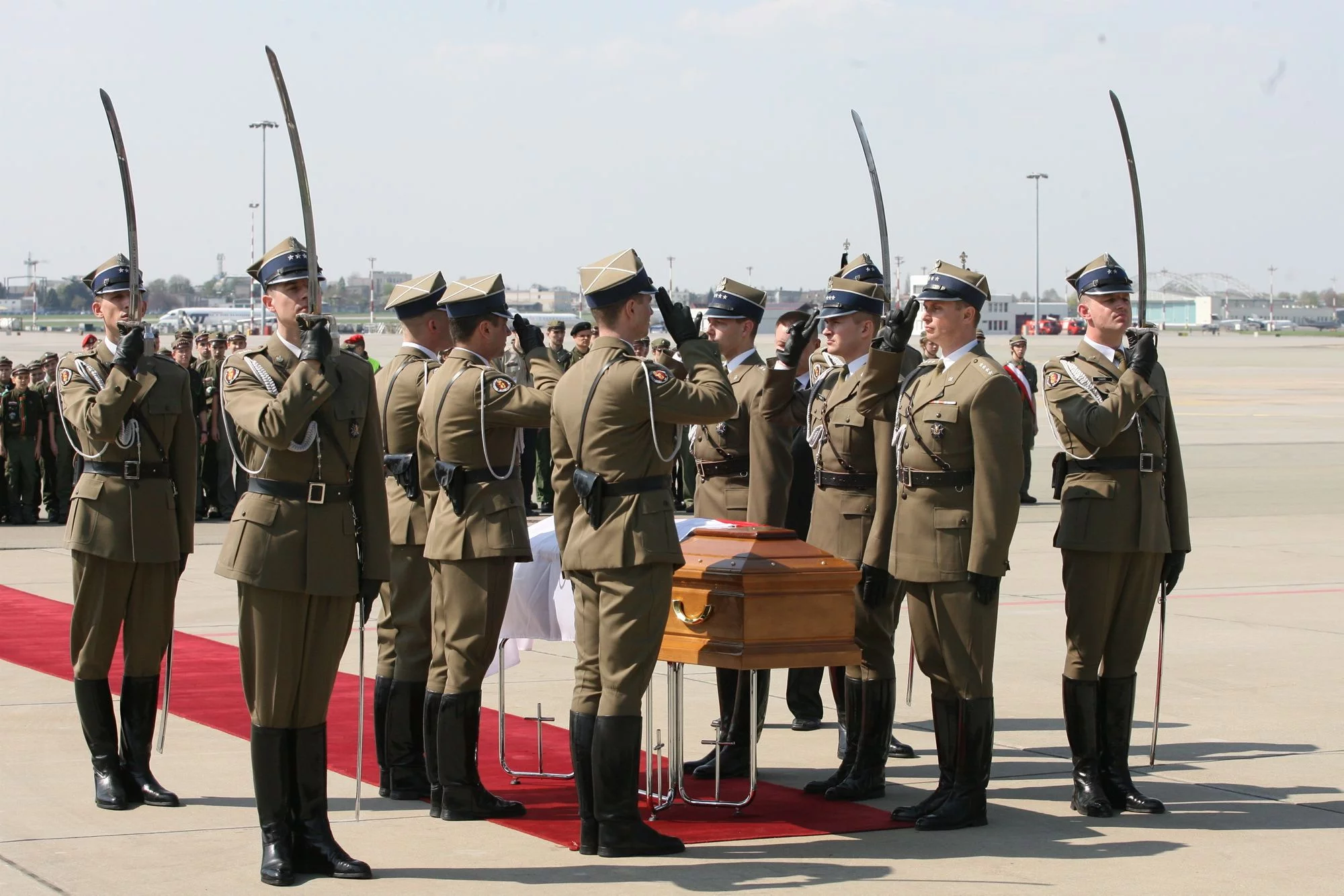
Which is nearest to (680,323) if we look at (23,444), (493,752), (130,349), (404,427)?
(404,427)

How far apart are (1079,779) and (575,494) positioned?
225 centimetres

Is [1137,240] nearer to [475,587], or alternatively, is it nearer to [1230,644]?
[475,587]

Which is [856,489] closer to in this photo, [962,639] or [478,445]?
[962,639]

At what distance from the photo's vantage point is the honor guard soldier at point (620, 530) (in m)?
5.60

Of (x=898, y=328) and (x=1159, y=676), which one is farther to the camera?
(x=1159, y=676)

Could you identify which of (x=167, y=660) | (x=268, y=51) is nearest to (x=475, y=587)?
(x=167, y=660)

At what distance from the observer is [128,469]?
641cm

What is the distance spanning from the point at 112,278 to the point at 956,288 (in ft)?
10.9

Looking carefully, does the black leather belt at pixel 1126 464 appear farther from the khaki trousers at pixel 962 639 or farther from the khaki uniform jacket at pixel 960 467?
the khaki trousers at pixel 962 639

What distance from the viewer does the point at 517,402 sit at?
20.2 ft

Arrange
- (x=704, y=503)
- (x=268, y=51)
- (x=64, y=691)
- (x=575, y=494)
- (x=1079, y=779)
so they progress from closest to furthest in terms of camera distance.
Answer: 1. (x=268, y=51)
2. (x=575, y=494)
3. (x=1079, y=779)
4. (x=704, y=503)
5. (x=64, y=691)

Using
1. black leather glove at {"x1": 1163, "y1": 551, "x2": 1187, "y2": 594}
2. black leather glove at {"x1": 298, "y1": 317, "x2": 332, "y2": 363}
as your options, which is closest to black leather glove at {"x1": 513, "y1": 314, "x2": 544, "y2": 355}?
black leather glove at {"x1": 298, "y1": 317, "x2": 332, "y2": 363}

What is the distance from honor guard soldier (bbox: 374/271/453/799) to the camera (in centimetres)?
671

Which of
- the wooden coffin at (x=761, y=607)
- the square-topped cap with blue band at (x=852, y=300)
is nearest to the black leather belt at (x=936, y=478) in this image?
the wooden coffin at (x=761, y=607)
